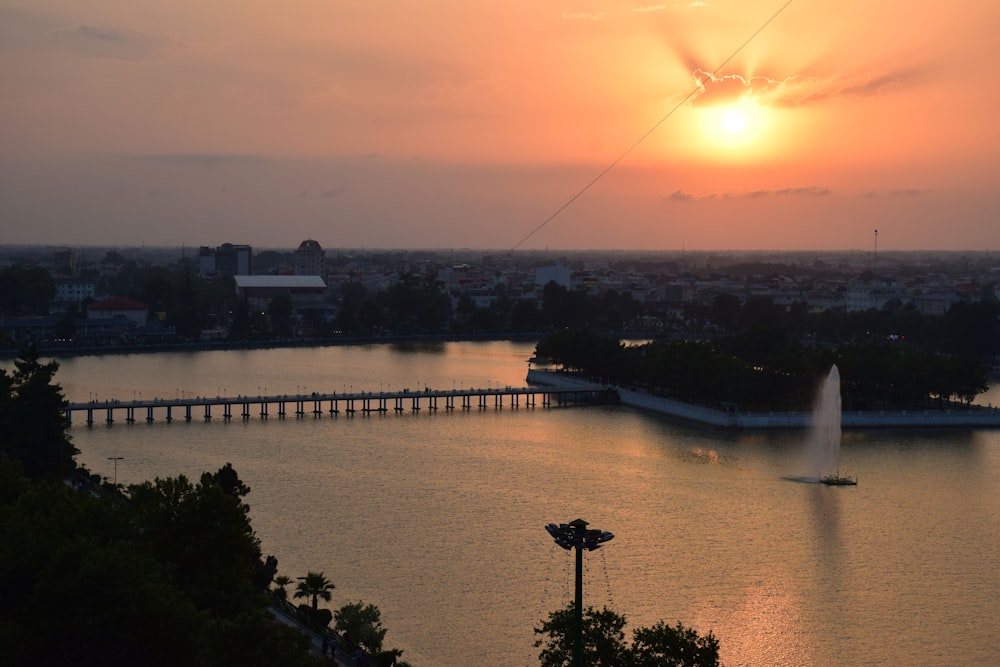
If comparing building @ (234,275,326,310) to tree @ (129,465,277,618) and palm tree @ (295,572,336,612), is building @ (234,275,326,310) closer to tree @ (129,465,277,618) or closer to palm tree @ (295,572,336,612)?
palm tree @ (295,572,336,612)

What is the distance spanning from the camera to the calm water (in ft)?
49.1

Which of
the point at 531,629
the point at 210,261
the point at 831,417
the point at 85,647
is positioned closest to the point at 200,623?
the point at 85,647

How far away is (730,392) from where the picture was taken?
3130 centimetres

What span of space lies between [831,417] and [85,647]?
67.7 feet

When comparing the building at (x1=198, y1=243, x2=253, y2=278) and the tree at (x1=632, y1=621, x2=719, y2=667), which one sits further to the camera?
the building at (x1=198, y1=243, x2=253, y2=278)

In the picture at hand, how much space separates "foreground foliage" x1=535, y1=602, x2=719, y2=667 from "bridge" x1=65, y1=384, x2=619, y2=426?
1960 cm

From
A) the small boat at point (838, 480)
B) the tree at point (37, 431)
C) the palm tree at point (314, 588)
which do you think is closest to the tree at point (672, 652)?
the palm tree at point (314, 588)

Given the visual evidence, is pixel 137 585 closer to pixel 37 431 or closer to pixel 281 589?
pixel 281 589

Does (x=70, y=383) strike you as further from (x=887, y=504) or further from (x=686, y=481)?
(x=887, y=504)

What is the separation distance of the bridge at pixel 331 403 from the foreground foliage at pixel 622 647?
1960cm

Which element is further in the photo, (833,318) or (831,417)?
(833,318)

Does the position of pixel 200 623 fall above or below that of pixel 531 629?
above

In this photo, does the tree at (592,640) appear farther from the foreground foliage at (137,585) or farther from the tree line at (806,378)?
the tree line at (806,378)

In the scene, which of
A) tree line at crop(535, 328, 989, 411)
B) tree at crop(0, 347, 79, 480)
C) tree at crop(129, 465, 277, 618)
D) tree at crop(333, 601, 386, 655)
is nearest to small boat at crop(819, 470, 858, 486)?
tree line at crop(535, 328, 989, 411)
